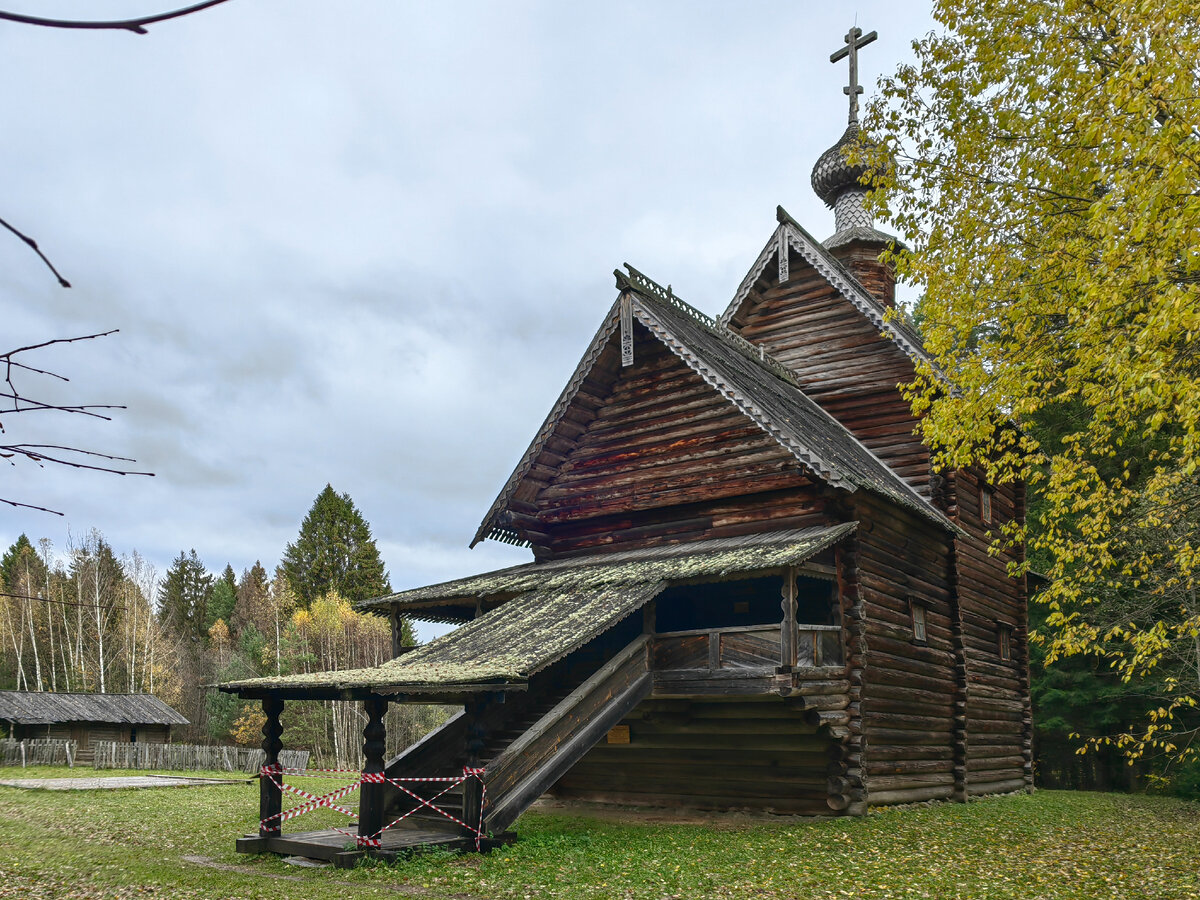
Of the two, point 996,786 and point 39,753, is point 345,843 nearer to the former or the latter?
point 996,786

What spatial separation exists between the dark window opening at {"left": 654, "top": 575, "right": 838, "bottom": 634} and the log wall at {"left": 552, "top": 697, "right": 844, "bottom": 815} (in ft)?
6.20

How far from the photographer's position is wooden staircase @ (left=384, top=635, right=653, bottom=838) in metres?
13.7

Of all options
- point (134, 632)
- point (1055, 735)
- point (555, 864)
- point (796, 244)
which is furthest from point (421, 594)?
point (134, 632)

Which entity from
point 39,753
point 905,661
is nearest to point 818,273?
point 905,661

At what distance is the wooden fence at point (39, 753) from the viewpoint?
45.0 m

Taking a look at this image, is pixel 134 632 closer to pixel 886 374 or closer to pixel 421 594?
pixel 421 594

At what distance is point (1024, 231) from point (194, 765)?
4243 cm

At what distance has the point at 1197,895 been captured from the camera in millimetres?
11531

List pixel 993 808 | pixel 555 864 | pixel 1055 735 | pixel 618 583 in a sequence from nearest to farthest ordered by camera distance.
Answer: pixel 555 864 → pixel 618 583 → pixel 993 808 → pixel 1055 735

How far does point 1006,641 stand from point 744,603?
1130 cm

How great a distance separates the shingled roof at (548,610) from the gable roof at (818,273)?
7.13 m

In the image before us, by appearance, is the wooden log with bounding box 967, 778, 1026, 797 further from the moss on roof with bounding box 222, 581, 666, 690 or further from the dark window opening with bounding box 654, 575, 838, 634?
the moss on roof with bounding box 222, 581, 666, 690

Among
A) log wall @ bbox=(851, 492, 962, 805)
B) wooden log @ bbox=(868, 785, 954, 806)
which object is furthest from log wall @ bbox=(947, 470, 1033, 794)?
wooden log @ bbox=(868, 785, 954, 806)

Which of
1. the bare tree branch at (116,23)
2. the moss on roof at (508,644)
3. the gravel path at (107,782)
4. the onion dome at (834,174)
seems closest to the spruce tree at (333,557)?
the gravel path at (107,782)
